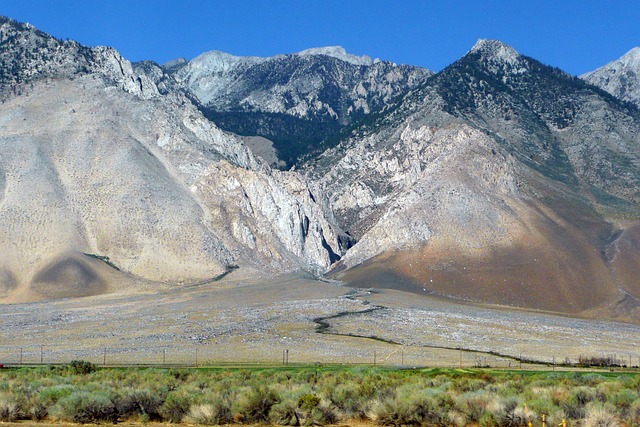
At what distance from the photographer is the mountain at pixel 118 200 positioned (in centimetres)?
14488

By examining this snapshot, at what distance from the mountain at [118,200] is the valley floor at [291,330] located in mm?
12628

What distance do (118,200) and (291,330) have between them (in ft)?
252

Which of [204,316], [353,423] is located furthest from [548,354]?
[353,423]

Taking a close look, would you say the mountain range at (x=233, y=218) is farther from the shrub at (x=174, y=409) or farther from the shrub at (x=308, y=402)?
the shrub at (x=308, y=402)

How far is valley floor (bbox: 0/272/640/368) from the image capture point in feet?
234

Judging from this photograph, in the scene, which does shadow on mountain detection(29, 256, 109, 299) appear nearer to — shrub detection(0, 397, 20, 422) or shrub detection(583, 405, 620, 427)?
shrub detection(0, 397, 20, 422)

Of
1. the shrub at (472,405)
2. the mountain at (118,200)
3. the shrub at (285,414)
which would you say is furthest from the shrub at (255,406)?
the mountain at (118,200)

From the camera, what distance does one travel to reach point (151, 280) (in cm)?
14412

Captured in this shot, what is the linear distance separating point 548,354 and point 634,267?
86.1 meters

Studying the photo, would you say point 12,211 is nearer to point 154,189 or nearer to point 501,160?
point 154,189

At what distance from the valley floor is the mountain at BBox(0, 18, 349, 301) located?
12.6 meters

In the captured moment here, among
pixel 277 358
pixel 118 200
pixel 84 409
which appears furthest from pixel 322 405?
pixel 118 200

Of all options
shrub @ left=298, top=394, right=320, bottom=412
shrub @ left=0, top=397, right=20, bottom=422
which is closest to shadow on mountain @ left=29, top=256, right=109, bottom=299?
shrub @ left=0, top=397, right=20, bottom=422

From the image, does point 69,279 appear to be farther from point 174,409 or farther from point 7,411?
point 174,409
